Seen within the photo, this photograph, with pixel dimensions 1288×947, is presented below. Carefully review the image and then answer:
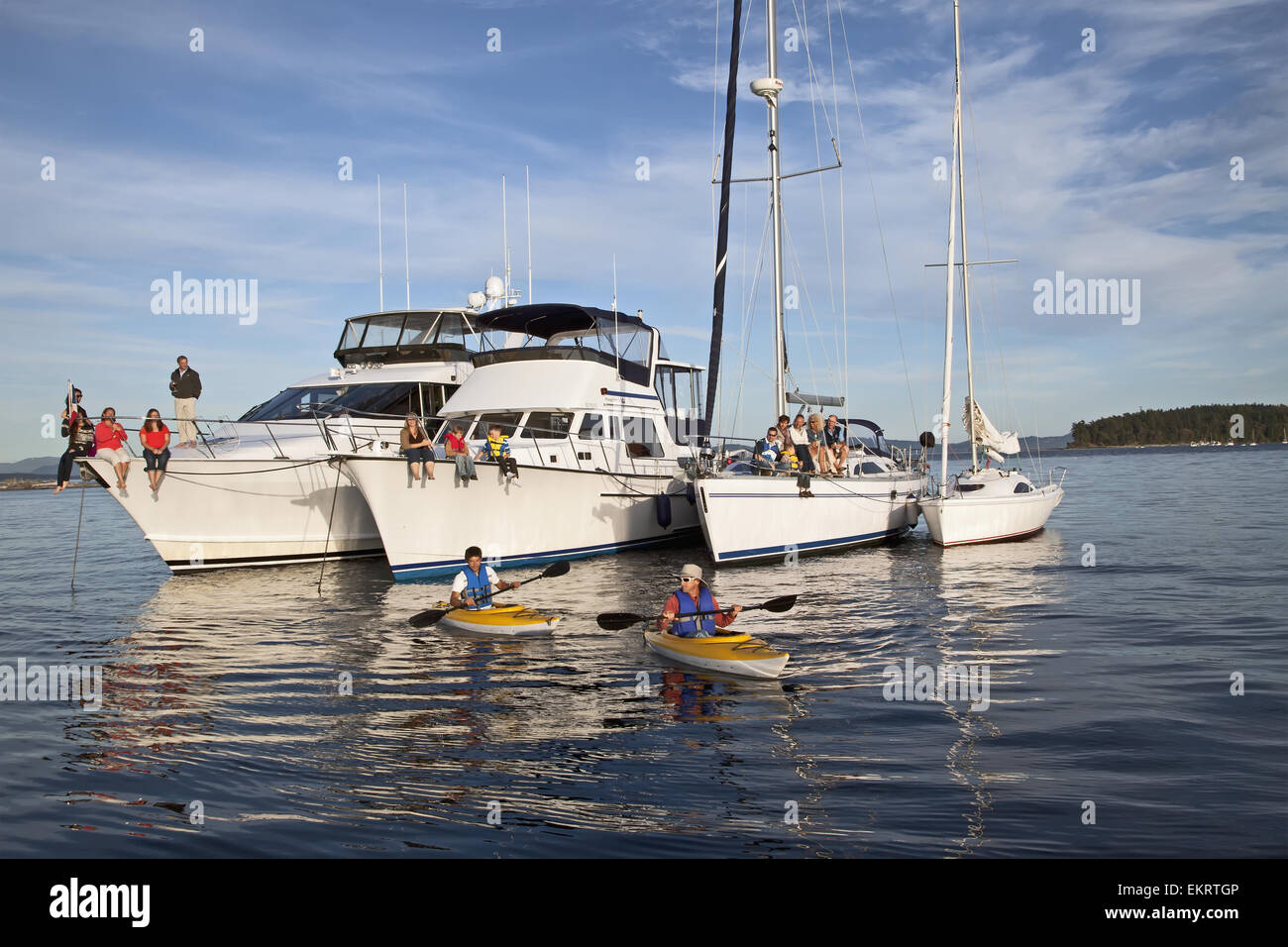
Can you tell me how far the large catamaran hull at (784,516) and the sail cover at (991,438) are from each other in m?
4.28

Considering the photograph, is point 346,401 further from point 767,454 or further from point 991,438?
point 991,438

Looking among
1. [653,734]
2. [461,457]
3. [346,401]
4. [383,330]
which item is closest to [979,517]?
[461,457]

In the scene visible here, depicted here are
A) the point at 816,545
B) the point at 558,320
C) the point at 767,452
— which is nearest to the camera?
the point at 767,452

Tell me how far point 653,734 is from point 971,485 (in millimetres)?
18094

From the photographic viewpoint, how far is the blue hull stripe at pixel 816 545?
19.5 meters

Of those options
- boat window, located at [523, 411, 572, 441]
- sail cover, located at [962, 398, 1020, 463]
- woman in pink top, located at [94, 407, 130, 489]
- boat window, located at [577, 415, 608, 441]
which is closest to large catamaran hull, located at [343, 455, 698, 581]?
boat window, located at [577, 415, 608, 441]

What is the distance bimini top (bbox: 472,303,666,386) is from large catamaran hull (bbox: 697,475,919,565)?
486cm

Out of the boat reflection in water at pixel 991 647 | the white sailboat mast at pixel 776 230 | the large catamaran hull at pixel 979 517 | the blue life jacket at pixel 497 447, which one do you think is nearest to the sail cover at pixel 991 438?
the large catamaran hull at pixel 979 517

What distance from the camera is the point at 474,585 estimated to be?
13.3 meters

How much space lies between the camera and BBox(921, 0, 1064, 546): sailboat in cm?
2239

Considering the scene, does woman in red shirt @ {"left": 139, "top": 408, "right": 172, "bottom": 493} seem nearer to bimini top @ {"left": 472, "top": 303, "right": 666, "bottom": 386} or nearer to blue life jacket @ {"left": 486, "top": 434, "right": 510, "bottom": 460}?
blue life jacket @ {"left": 486, "top": 434, "right": 510, "bottom": 460}

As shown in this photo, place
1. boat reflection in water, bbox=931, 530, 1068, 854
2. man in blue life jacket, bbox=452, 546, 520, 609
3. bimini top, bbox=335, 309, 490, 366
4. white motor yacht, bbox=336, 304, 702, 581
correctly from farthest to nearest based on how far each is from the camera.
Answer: bimini top, bbox=335, 309, 490, 366 < white motor yacht, bbox=336, 304, 702, 581 < man in blue life jacket, bbox=452, 546, 520, 609 < boat reflection in water, bbox=931, 530, 1068, 854

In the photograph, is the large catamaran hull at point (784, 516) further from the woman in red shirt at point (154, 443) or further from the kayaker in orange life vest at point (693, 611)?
the woman in red shirt at point (154, 443)
